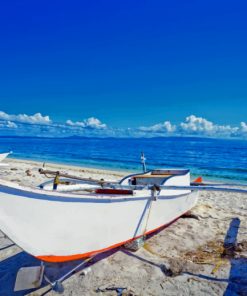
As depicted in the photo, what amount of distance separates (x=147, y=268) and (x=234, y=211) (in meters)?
4.47

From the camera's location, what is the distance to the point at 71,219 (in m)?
3.42

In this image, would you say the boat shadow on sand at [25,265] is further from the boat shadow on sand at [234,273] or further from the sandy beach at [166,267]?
the boat shadow on sand at [234,273]

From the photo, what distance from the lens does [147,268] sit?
396 cm

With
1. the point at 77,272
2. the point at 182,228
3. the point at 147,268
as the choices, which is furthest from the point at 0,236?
the point at 182,228

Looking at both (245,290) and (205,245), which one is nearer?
(245,290)

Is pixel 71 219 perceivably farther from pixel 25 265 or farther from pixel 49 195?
pixel 25 265

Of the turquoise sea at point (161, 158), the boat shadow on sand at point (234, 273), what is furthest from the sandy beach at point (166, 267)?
the turquoise sea at point (161, 158)

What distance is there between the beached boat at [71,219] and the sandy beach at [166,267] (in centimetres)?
36

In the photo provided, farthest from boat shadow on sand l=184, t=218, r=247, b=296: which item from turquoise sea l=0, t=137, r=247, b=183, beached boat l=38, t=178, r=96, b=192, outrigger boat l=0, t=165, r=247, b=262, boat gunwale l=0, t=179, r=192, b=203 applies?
turquoise sea l=0, t=137, r=247, b=183

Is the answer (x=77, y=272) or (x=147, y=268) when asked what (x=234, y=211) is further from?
(x=77, y=272)

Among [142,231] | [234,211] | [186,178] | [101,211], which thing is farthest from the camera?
[234,211]

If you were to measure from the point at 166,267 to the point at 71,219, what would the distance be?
172 cm

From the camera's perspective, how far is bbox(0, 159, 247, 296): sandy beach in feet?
11.4

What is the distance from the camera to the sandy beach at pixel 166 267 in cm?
349
